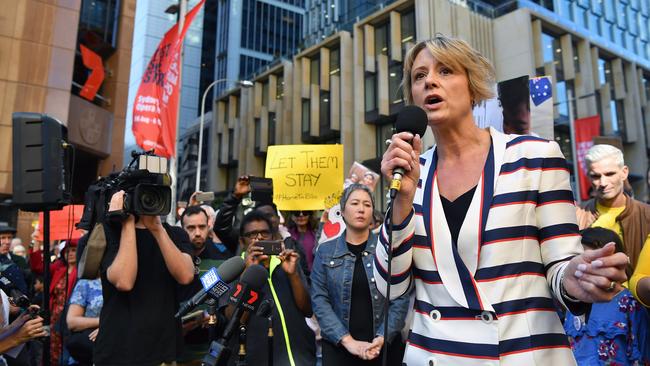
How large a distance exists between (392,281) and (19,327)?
2967 mm

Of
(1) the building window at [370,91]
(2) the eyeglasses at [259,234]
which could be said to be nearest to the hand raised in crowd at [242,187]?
(2) the eyeglasses at [259,234]

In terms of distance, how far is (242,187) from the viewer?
5.48m

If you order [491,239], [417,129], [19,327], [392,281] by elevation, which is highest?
[417,129]

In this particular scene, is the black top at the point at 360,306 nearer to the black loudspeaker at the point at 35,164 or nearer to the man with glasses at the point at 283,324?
the man with glasses at the point at 283,324

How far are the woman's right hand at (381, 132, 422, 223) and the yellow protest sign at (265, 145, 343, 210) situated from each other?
18.2ft

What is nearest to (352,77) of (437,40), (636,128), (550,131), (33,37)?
(33,37)

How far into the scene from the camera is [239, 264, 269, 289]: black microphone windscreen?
2809 millimetres

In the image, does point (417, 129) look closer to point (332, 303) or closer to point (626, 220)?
point (332, 303)

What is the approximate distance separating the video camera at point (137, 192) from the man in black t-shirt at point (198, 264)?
0.82 meters

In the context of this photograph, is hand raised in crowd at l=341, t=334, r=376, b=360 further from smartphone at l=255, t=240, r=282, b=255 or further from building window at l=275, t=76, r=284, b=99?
building window at l=275, t=76, r=284, b=99

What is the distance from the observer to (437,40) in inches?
78.7

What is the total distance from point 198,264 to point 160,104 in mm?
8191

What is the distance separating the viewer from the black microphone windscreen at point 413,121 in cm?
178

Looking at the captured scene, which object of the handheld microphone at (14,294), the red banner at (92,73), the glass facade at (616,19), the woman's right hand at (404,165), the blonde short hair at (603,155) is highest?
the glass facade at (616,19)
